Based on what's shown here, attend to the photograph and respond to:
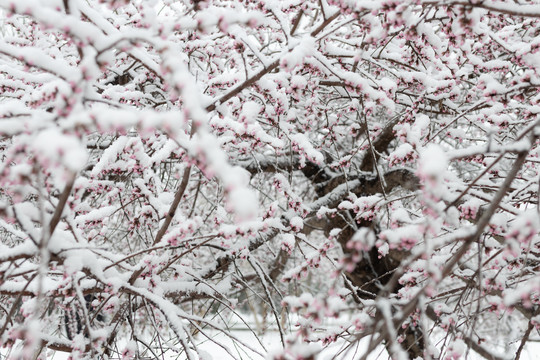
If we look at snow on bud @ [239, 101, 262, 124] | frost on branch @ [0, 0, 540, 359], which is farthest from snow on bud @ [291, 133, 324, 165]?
snow on bud @ [239, 101, 262, 124]

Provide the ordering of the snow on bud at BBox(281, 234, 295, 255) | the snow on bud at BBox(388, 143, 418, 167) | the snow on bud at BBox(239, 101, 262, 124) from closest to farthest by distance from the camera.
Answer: the snow on bud at BBox(388, 143, 418, 167)
the snow on bud at BBox(239, 101, 262, 124)
the snow on bud at BBox(281, 234, 295, 255)

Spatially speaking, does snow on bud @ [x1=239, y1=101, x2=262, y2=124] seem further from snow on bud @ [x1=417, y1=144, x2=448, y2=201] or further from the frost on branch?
snow on bud @ [x1=417, y1=144, x2=448, y2=201]

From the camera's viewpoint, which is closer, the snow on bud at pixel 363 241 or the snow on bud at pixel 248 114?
the snow on bud at pixel 363 241

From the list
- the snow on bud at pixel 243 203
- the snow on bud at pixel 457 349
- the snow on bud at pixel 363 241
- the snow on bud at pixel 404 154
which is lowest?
the snow on bud at pixel 457 349

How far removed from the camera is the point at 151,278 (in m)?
2.29

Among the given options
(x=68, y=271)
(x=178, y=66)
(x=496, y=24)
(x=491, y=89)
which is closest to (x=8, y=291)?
(x=68, y=271)

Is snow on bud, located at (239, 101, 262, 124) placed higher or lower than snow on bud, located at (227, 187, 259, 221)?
higher

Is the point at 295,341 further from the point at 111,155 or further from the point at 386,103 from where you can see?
the point at 111,155

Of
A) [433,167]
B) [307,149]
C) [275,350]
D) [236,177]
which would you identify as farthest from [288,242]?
[236,177]

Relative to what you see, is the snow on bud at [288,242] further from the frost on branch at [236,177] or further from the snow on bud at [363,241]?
the snow on bud at [363,241]

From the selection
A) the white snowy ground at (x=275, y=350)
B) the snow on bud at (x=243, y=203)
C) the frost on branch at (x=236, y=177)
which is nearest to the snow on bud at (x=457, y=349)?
the frost on branch at (x=236, y=177)

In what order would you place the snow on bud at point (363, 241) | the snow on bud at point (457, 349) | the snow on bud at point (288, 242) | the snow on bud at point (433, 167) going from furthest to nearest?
the snow on bud at point (288, 242)
the snow on bud at point (457, 349)
the snow on bud at point (363, 241)
the snow on bud at point (433, 167)

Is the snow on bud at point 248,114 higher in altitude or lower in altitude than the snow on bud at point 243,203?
higher

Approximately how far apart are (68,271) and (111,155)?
903 millimetres
